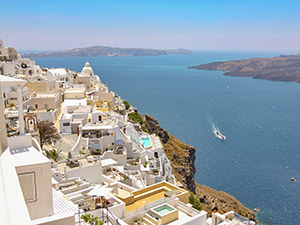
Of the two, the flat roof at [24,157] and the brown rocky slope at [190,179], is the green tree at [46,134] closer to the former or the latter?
the flat roof at [24,157]

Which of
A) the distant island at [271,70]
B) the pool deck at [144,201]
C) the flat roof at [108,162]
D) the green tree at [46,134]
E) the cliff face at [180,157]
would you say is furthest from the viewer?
the distant island at [271,70]

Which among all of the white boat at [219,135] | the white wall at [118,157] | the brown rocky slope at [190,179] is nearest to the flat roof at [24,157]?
the white wall at [118,157]

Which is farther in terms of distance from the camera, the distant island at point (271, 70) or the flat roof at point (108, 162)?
the distant island at point (271, 70)

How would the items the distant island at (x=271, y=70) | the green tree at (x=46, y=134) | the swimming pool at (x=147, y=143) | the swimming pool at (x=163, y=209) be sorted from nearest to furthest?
1. the swimming pool at (x=163, y=209)
2. the green tree at (x=46, y=134)
3. the swimming pool at (x=147, y=143)
4. the distant island at (x=271, y=70)

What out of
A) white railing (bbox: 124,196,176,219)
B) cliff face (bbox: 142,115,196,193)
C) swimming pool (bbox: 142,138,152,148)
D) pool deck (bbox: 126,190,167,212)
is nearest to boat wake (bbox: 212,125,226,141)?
cliff face (bbox: 142,115,196,193)

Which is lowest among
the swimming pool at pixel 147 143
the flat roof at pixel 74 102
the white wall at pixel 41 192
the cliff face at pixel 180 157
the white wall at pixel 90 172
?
the cliff face at pixel 180 157

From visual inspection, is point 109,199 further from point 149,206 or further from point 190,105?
point 190,105

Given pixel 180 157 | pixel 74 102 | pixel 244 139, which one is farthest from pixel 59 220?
pixel 244 139
